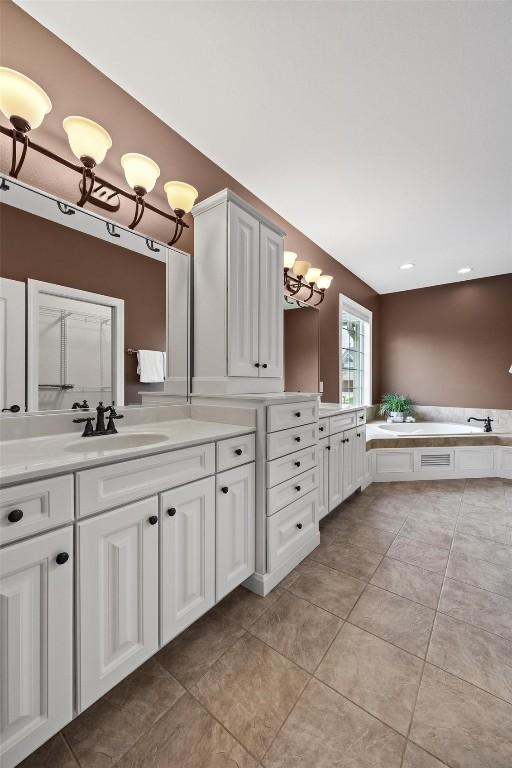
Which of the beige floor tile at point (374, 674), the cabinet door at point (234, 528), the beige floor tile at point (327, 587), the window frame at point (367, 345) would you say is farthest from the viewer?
the window frame at point (367, 345)

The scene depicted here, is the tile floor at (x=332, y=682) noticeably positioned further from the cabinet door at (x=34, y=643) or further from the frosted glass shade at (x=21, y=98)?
the frosted glass shade at (x=21, y=98)

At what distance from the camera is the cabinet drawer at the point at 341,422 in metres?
2.38

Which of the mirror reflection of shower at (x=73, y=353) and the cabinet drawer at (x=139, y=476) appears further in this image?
the mirror reflection of shower at (x=73, y=353)

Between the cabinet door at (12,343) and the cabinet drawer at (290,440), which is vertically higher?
the cabinet door at (12,343)

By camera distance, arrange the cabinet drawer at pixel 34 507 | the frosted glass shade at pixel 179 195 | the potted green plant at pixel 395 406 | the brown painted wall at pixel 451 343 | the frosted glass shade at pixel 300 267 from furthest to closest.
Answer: the potted green plant at pixel 395 406, the brown painted wall at pixel 451 343, the frosted glass shade at pixel 300 267, the frosted glass shade at pixel 179 195, the cabinet drawer at pixel 34 507

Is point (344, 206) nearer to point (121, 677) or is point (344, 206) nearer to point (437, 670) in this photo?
point (437, 670)

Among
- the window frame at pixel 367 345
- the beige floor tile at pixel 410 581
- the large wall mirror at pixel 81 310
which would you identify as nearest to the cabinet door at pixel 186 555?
the large wall mirror at pixel 81 310

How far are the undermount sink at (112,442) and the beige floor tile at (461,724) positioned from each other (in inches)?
52.1

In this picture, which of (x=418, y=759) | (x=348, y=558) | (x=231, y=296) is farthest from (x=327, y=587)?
(x=231, y=296)

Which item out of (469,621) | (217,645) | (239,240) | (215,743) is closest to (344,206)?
(239,240)

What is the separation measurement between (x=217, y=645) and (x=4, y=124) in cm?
229

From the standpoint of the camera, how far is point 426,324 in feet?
15.9

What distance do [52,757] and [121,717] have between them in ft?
0.63

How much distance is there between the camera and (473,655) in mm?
1271
